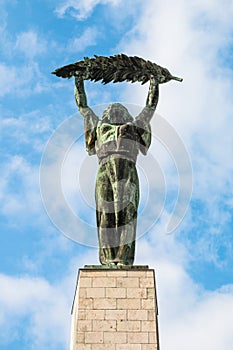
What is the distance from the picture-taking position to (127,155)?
1773cm

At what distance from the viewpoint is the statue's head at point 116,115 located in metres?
18.1

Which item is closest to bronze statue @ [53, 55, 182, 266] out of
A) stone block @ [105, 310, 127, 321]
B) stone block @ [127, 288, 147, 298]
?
stone block @ [127, 288, 147, 298]

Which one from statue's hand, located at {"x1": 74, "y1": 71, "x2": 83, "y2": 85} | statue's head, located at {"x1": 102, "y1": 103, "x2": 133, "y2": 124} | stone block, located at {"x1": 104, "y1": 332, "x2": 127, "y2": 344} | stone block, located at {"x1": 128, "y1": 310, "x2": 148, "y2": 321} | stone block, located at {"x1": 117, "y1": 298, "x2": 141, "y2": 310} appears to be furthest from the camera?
statue's hand, located at {"x1": 74, "y1": 71, "x2": 83, "y2": 85}

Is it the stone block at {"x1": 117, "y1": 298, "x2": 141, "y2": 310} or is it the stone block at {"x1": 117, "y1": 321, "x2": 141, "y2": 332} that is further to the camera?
the stone block at {"x1": 117, "y1": 298, "x2": 141, "y2": 310}

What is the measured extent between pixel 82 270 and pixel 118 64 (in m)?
5.72

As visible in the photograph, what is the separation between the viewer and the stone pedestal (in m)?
15.2

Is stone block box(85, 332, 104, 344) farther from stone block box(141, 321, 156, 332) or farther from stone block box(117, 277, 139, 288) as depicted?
stone block box(117, 277, 139, 288)

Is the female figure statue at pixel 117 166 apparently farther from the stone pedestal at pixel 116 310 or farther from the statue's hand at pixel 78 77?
the stone pedestal at pixel 116 310

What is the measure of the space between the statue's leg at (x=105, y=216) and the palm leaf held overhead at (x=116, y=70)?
2.58 m

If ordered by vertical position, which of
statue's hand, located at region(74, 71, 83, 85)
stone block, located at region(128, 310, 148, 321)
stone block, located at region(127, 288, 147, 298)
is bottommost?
stone block, located at region(128, 310, 148, 321)

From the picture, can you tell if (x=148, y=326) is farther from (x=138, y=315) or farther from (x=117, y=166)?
(x=117, y=166)

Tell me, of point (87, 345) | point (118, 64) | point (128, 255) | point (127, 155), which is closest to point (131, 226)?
point (128, 255)

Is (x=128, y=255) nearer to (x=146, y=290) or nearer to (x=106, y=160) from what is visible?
(x=146, y=290)

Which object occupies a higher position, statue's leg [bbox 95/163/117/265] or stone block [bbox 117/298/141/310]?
statue's leg [bbox 95/163/117/265]
